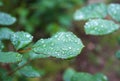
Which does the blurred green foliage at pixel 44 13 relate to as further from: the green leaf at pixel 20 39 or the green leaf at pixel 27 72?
the green leaf at pixel 20 39

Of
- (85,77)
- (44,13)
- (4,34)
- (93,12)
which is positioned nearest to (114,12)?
(93,12)

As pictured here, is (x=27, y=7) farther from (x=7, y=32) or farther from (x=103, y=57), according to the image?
(x=7, y=32)

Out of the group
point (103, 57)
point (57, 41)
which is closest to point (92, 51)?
point (103, 57)

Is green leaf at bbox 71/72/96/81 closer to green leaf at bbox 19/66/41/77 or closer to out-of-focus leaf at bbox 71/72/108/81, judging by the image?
out-of-focus leaf at bbox 71/72/108/81

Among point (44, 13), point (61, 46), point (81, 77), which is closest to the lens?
point (61, 46)

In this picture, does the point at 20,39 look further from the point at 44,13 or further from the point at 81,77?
the point at 44,13

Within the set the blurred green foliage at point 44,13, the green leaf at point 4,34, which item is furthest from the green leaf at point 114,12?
the blurred green foliage at point 44,13
